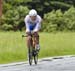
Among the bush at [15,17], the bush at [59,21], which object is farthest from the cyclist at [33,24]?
the bush at [15,17]

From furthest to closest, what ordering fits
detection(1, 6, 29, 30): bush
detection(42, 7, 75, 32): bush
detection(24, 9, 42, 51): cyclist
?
detection(1, 6, 29, 30): bush, detection(42, 7, 75, 32): bush, detection(24, 9, 42, 51): cyclist

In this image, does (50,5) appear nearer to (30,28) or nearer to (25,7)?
(25,7)

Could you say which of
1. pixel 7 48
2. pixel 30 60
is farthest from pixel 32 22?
pixel 7 48

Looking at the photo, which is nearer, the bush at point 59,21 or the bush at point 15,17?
the bush at point 59,21

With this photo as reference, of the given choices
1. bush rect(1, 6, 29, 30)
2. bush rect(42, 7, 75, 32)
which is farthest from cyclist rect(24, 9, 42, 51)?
bush rect(1, 6, 29, 30)

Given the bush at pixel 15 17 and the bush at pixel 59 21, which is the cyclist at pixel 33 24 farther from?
the bush at pixel 15 17

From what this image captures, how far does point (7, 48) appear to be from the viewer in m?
20.4

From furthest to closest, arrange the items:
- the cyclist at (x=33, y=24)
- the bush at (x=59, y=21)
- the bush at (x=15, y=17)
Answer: the bush at (x=15, y=17)
the bush at (x=59, y=21)
the cyclist at (x=33, y=24)

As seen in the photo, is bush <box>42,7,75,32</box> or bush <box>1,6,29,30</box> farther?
bush <box>1,6,29,30</box>

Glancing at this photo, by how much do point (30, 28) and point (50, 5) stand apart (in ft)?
151

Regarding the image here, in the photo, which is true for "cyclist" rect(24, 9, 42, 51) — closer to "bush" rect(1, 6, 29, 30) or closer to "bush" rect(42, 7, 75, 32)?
"bush" rect(42, 7, 75, 32)

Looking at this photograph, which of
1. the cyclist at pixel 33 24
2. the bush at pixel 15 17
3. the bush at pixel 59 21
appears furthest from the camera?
the bush at pixel 15 17

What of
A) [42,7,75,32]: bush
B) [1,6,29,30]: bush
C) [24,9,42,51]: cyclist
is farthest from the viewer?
[1,6,29,30]: bush

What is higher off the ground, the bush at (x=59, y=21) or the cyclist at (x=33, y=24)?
the cyclist at (x=33, y=24)
